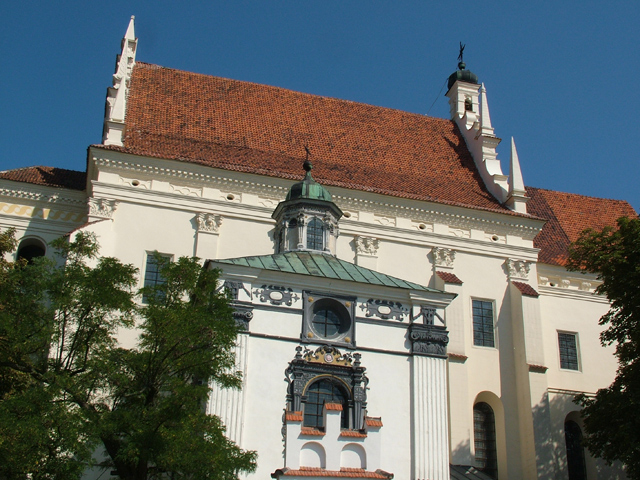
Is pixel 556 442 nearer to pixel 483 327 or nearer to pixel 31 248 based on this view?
pixel 483 327

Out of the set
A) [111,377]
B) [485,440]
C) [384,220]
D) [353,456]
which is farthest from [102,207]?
[485,440]

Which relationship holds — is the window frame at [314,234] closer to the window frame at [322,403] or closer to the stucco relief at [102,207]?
the window frame at [322,403]

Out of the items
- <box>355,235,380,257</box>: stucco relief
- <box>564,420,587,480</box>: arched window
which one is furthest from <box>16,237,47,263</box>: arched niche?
<box>564,420,587,480</box>: arched window

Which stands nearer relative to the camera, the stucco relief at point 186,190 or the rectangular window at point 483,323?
the stucco relief at point 186,190

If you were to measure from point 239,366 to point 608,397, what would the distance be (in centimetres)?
966

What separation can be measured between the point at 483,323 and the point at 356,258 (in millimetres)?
4684

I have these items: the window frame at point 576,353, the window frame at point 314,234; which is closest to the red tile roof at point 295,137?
the window frame at point 314,234

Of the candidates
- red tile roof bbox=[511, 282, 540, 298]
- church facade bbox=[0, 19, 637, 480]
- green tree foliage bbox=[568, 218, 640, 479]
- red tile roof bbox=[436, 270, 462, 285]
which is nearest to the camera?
church facade bbox=[0, 19, 637, 480]

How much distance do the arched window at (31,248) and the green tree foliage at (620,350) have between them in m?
16.1

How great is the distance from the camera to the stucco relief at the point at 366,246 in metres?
25.4

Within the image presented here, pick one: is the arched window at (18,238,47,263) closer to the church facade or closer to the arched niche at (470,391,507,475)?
the church facade

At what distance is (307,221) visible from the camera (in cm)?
2148

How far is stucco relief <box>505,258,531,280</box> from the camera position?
26.7 m

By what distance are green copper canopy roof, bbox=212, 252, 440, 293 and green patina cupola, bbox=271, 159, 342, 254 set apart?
2.52 feet
